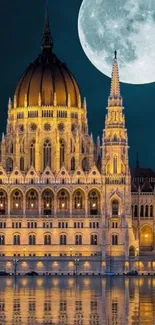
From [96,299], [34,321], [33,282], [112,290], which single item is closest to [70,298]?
[96,299]

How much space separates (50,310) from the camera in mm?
114562

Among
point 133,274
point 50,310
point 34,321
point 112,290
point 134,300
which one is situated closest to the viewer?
point 34,321

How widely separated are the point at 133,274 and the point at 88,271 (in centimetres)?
757

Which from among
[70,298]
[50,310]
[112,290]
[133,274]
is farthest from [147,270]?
[50,310]

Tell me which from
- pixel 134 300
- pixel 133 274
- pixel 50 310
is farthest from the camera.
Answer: pixel 133 274

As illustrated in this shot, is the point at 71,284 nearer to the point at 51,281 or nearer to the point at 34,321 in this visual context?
the point at 51,281

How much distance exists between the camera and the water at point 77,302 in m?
105

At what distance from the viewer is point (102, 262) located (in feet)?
648

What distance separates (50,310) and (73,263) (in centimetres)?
8212

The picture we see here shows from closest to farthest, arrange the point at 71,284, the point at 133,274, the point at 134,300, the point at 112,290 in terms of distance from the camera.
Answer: the point at 134,300 → the point at 112,290 → the point at 71,284 → the point at 133,274

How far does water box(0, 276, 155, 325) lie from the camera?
10512cm

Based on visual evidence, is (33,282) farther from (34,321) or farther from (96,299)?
(34,321)

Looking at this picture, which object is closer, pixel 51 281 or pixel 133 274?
pixel 51 281

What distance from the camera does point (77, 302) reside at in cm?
12531
